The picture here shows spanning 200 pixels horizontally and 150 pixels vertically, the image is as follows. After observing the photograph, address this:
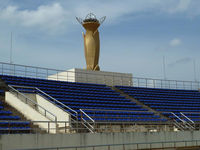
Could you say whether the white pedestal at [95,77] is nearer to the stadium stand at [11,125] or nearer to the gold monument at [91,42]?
the gold monument at [91,42]

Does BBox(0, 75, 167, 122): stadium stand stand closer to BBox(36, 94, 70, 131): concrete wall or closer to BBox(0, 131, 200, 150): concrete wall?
BBox(36, 94, 70, 131): concrete wall

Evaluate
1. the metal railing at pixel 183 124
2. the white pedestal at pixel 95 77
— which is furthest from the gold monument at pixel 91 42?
the metal railing at pixel 183 124

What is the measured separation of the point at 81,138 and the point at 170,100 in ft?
54.2

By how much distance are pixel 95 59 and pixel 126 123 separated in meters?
15.2

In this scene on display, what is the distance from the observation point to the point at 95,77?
31250 millimetres

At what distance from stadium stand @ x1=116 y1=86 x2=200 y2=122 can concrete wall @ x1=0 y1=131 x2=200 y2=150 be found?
195 inches

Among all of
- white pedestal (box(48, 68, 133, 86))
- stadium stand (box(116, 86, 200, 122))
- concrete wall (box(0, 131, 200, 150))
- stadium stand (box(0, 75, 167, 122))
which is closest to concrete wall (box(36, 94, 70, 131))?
stadium stand (box(0, 75, 167, 122))

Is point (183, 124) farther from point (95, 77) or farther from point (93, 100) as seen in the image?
point (95, 77)

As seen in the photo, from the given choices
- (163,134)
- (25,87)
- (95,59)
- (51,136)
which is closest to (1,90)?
(25,87)

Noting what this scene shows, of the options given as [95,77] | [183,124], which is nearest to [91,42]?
[95,77]

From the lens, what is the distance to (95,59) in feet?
110

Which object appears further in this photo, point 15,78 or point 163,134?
point 15,78

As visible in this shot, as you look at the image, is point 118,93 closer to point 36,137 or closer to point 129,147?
point 129,147

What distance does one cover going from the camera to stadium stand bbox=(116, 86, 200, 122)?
25.9 m
